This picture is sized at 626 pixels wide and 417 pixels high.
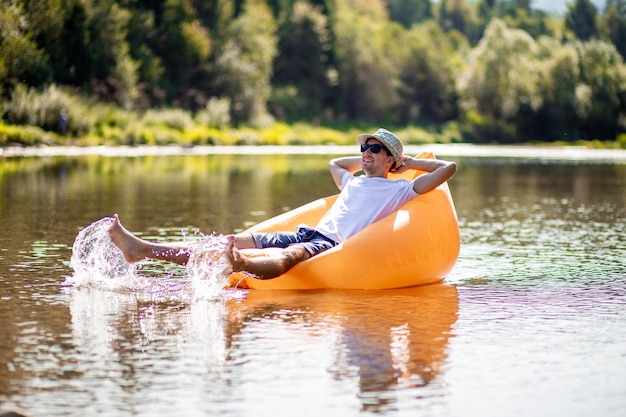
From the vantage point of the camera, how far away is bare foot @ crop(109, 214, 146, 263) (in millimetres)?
8531

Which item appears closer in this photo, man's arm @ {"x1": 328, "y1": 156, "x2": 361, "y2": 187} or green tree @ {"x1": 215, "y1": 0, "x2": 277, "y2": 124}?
man's arm @ {"x1": 328, "y1": 156, "x2": 361, "y2": 187}

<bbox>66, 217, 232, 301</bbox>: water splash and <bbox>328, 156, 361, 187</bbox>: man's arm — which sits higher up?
<bbox>328, 156, 361, 187</bbox>: man's arm

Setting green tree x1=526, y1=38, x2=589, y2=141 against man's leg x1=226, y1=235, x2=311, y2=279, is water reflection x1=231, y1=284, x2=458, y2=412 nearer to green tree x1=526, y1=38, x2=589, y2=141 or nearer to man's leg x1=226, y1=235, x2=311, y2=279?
man's leg x1=226, y1=235, x2=311, y2=279

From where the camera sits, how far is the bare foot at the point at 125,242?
8531 millimetres

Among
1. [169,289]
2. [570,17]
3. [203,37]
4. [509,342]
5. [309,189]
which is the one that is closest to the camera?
[509,342]

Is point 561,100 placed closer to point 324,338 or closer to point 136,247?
point 136,247

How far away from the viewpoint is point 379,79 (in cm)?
7762

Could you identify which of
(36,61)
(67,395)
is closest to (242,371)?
(67,395)

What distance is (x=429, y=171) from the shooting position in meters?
9.88

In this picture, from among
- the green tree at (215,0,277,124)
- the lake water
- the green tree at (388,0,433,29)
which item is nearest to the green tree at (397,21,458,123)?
the green tree at (215,0,277,124)

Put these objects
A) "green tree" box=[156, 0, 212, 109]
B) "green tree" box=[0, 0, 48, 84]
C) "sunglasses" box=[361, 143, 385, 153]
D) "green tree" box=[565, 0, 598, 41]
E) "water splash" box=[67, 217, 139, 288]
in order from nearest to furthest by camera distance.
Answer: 1. "water splash" box=[67, 217, 139, 288]
2. "sunglasses" box=[361, 143, 385, 153]
3. "green tree" box=[0, 0, 48, 84]
4. "green tree" box=[156, 0, 212, 109]
5. "green tree" box=[565, 0, 598, 41]

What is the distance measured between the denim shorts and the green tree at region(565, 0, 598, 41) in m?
102

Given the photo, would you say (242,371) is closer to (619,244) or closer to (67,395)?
(67,395)

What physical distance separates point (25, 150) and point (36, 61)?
6.18 meters
